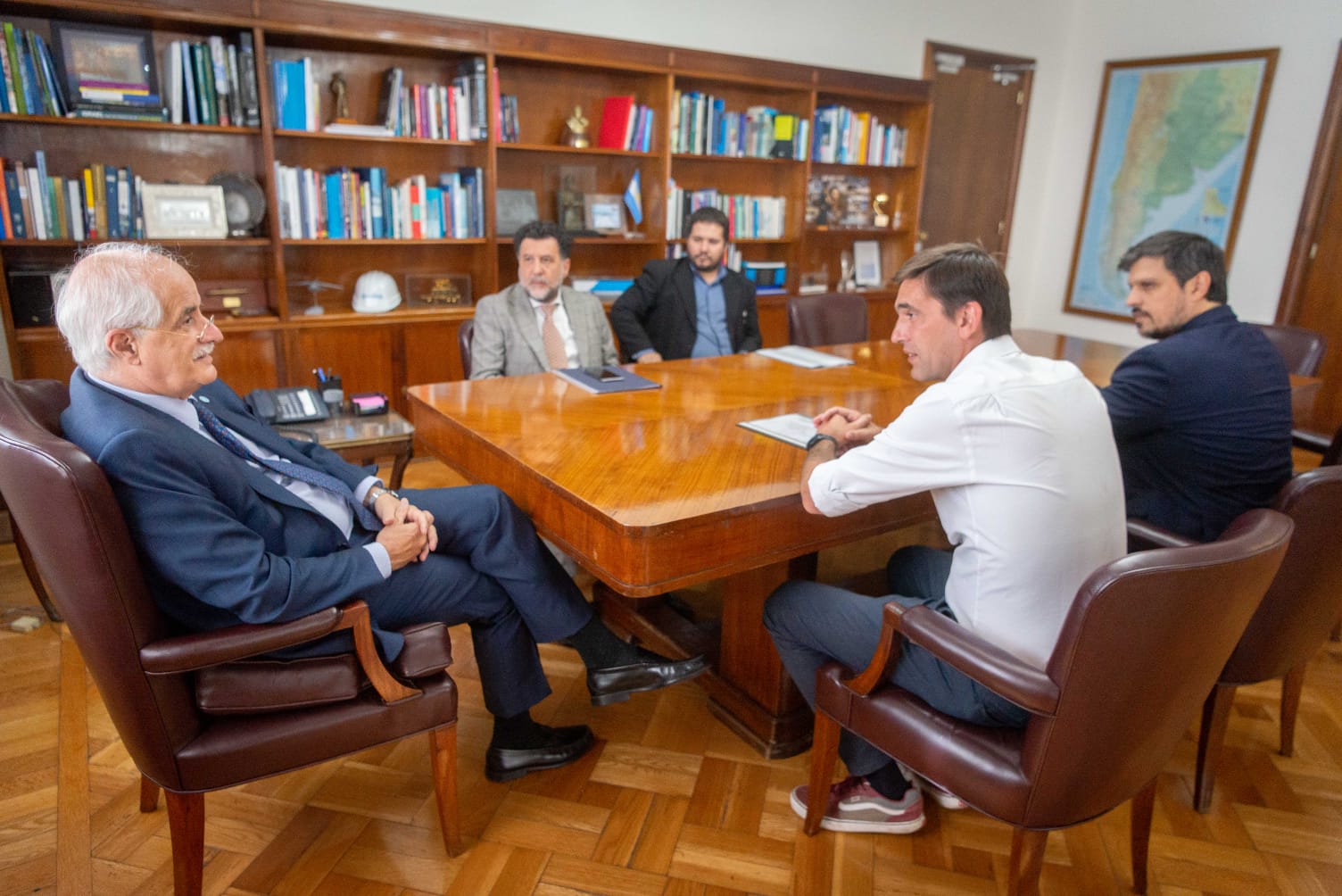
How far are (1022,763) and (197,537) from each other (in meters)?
1.36

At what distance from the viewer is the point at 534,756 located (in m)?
1.98

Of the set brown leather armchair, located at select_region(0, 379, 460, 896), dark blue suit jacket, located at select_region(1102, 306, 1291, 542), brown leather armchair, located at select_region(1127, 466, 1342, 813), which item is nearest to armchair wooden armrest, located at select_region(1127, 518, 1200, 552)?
brown leather armchair, located at select_region(1127, 466, 1342, 813)

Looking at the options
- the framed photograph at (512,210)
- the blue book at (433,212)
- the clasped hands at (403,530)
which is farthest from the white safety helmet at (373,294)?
the clasped hands at (403,530)

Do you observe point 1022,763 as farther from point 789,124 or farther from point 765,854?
point 789,124

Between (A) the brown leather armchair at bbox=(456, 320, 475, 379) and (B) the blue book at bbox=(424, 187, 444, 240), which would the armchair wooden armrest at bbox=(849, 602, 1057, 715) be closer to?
(A) the brown leather armchair at bbox=(456, 320, 475, 379)

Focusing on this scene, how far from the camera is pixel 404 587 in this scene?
67.2 inches

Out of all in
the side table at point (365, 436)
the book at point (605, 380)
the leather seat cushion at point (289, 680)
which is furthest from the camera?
the side table at point (365, 436)

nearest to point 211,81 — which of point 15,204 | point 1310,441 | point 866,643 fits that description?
point 15,204

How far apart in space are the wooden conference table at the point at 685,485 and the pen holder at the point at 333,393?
688 millimetres

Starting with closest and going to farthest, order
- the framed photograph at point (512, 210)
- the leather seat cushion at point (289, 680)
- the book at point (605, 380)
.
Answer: the leather seat cushion at point (289, 680) < the book at point (605, 380) < the framed photograph at point (512, 210)

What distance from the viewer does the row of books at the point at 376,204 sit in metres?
3.72

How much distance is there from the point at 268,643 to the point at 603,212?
354 centimetres

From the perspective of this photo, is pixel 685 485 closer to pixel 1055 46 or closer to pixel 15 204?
pixel 15 204

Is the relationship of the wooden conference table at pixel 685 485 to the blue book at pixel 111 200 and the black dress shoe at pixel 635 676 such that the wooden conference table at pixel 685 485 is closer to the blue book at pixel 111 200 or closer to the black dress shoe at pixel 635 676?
the black dress shoe at pixel 635 676
